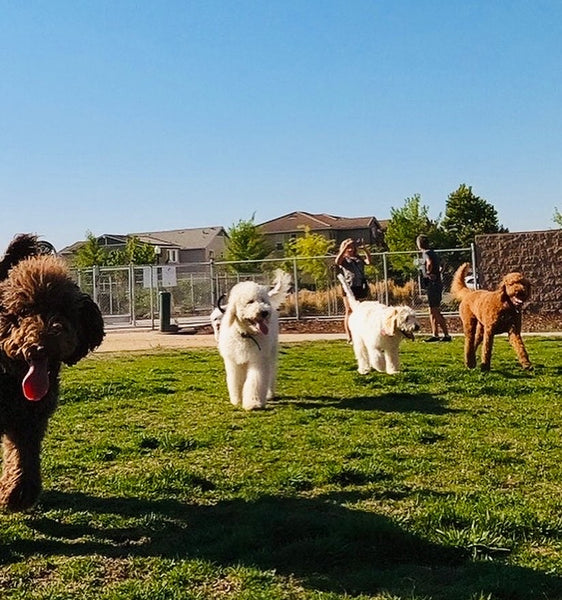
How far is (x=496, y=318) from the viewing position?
30.7 ft

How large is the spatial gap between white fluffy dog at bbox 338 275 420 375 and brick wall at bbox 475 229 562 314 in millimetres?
11622

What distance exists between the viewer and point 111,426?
268 inches

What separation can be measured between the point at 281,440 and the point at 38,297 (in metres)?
2.83

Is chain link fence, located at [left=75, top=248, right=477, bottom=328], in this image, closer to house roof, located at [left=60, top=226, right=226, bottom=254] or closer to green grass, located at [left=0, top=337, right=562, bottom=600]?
green grass, located at [left=0, top=337, right=562, bottom=600]

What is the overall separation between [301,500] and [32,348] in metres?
1.89

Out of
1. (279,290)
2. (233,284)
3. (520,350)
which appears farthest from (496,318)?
(233,284)

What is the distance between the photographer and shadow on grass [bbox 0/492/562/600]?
3160 mm

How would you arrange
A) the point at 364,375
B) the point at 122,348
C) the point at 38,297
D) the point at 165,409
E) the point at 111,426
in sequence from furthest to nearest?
1. the point at 122,348
2. the point at 364,375
3. the point at 165,409
4. the point at 111,426
5. the point at 38,297

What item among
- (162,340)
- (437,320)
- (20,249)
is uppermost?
(20,249)

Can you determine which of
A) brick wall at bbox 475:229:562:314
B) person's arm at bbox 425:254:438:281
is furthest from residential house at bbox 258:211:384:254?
person's arm at bbox 425:254:438:281

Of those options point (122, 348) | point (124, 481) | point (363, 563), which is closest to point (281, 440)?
point (124, 481)

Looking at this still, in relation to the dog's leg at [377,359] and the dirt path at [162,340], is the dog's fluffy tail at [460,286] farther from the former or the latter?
the dirt path at [162,340]

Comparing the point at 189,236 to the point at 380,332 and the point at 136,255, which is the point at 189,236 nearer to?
the point at 136,255

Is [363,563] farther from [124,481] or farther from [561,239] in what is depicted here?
[561,239]
